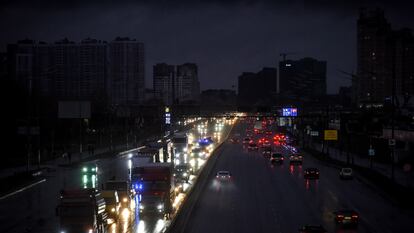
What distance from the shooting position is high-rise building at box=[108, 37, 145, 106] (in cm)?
18250

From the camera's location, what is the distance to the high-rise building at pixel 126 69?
182500 millimetres

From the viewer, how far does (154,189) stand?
29078 mm

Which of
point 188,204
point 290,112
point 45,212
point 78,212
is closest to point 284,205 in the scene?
point 188,204

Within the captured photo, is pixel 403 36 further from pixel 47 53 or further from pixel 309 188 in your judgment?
pixel 309 188

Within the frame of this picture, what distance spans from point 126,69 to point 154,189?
523 feet

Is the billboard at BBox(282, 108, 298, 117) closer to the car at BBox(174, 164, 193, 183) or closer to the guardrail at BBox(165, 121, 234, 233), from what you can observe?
the guardrail at BBox(165, 121, 234, 233)

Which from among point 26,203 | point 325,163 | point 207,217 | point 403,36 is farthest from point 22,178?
point 403,36

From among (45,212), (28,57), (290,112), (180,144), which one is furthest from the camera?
(28,57)

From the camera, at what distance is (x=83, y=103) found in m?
63.9

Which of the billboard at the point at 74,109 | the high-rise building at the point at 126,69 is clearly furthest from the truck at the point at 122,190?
the high-rise building at the point at 126,69

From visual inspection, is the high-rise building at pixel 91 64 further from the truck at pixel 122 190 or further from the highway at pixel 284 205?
the truck at pixel 122 190

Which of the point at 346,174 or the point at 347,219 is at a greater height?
the point at 347,219

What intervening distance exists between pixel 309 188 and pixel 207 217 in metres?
15.7

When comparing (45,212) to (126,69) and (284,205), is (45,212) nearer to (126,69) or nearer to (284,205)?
(284,205)
